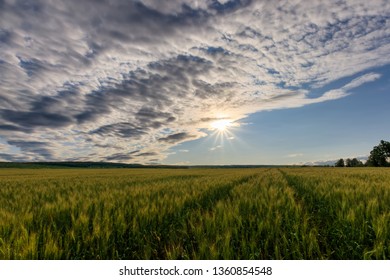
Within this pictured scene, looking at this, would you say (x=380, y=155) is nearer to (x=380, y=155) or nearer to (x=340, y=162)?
(x=380, y=155)

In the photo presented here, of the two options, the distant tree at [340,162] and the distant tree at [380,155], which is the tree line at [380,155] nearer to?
the distant tree at [380,155]

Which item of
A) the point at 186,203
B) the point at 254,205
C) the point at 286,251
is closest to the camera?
the point at 286,251

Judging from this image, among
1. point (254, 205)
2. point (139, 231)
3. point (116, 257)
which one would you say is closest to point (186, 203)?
point (254, 205)

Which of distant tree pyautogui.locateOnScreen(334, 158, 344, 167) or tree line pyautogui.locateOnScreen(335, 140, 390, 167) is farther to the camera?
distant tree pyautogui.locateOnScreen(334, 158, 344, 167)

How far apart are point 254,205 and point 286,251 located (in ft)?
7.69

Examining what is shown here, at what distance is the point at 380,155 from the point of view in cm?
11356

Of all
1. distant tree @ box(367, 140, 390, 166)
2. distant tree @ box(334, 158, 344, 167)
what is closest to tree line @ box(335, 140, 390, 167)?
distant tree @ box(367, 140, 390, 166)

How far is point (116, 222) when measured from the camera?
13.9ft

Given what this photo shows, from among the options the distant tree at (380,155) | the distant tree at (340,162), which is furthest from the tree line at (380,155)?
the distant tree at (340,162)

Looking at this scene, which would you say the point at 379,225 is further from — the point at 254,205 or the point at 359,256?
the point at 254,205

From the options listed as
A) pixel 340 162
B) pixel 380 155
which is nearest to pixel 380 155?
pixel 380 155

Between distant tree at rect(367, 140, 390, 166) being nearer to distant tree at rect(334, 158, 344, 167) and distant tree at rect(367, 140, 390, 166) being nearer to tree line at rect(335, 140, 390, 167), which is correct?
tree line at rect(335, 140, 390, 167)

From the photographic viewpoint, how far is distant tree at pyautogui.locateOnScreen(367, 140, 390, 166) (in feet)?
368

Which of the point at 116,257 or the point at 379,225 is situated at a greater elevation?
the point at 379,225
